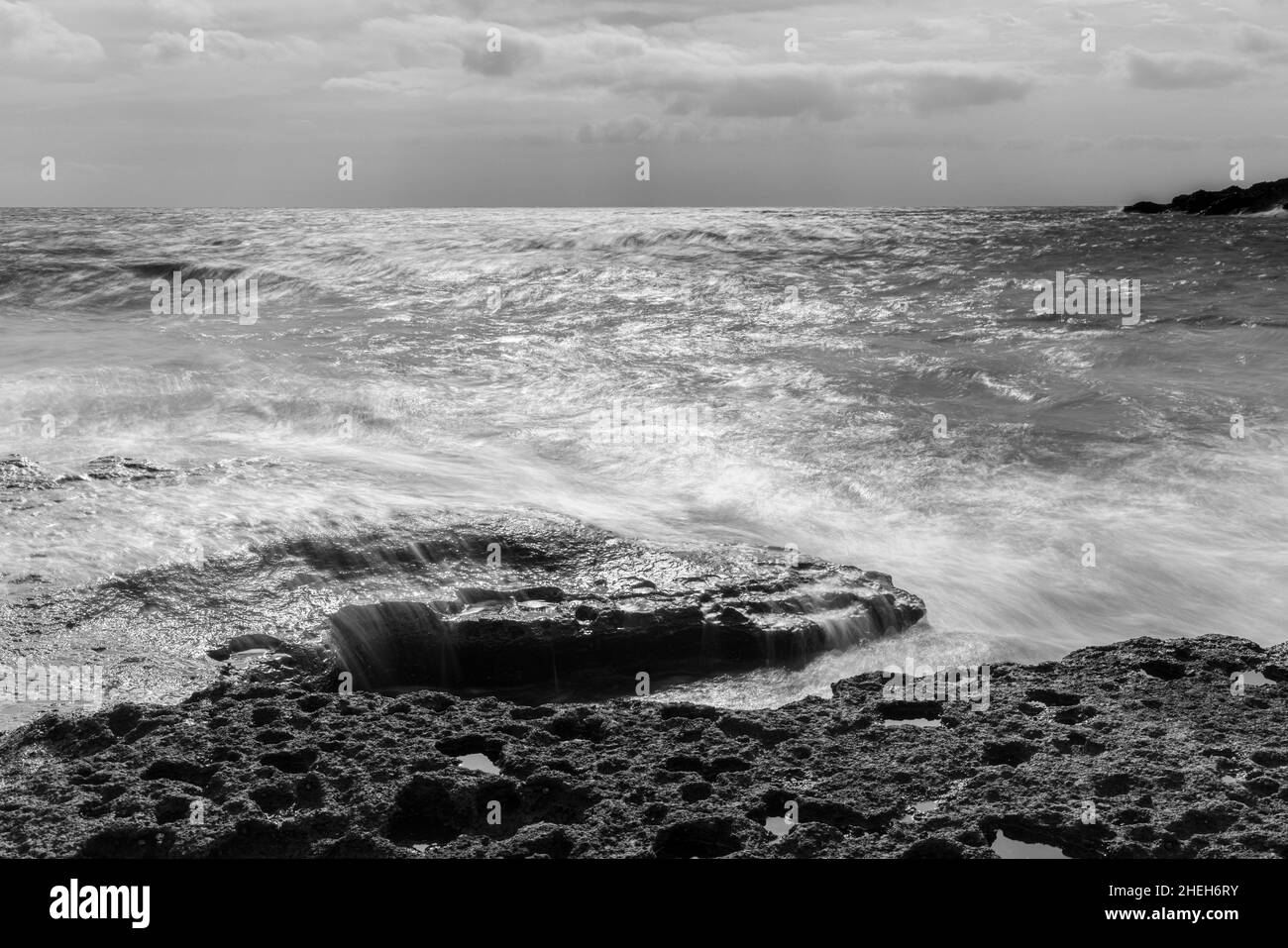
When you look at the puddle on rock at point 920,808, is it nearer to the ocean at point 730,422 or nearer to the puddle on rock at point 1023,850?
the puddle on rock at point 1023,850

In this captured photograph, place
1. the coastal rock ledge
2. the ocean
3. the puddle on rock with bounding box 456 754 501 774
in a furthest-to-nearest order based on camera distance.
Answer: the ocean, the puddle on rock with bounding box 456 754 501 774, the coastal rock ledge

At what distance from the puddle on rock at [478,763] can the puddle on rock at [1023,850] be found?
5.43 ft

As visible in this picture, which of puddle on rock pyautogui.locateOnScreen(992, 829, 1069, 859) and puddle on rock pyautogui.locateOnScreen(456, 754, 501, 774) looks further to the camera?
puddle on rock pyautogui.locateOnScreen(456, 754, 501, 774)

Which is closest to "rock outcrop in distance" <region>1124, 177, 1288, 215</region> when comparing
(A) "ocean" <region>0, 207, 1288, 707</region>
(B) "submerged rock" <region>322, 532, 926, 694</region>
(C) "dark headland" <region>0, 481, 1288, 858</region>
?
(A) "ocean" <region>0, 207, 1288, 707</region>

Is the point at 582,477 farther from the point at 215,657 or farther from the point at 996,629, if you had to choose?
the point at 215,657

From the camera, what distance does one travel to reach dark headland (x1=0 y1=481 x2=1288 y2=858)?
347cm

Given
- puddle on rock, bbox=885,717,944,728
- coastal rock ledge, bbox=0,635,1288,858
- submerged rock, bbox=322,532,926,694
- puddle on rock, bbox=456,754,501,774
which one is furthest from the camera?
submerged rock, bbox=322,532,926,694

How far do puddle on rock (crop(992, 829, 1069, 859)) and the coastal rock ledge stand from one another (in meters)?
0.01

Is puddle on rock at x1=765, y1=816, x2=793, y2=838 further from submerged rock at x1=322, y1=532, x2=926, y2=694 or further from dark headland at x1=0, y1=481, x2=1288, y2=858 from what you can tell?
submerged rock at x1=322, y1=532, x2=926, y2=694

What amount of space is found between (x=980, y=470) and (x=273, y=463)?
5254mm

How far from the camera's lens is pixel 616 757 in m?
3.93

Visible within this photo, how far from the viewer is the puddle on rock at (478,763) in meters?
3.92

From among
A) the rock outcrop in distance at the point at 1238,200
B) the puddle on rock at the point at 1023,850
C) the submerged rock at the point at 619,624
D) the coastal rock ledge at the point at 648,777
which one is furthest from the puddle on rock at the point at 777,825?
the rock outcrop in distance at the point at 1238,200

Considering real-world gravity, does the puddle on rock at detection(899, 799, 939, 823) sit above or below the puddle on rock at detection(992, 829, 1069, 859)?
above
